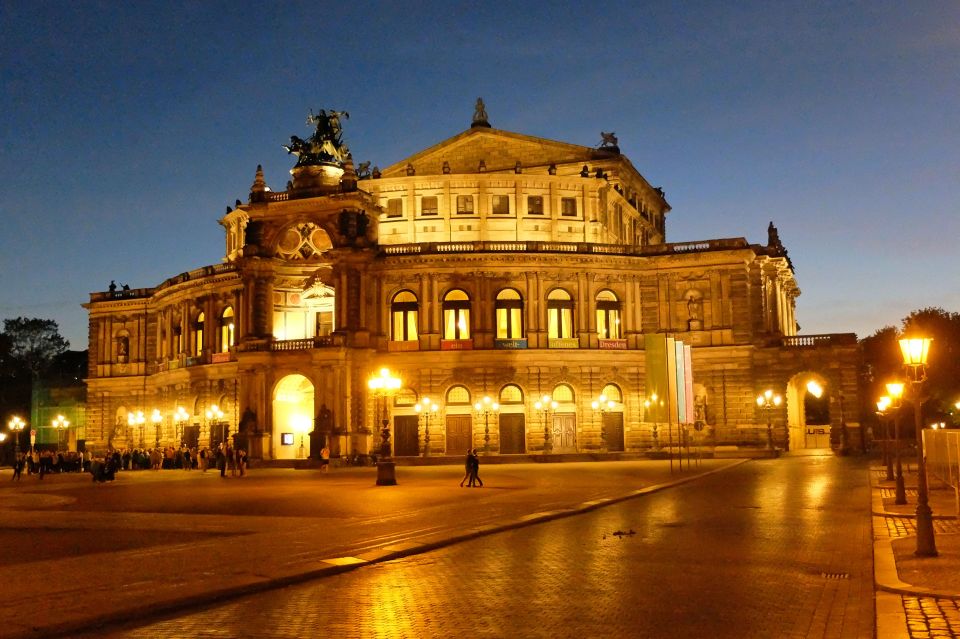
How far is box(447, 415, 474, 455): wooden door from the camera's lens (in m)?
65.6

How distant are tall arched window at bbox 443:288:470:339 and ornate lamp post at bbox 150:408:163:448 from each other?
26735mm

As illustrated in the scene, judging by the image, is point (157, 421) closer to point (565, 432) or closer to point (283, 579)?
point (565, 432)

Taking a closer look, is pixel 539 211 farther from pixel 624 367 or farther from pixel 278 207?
pixel 278 207

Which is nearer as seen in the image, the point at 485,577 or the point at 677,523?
the point at 485,577

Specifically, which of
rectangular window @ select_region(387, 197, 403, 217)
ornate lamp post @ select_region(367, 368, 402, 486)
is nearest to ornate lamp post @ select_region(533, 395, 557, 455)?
rectangular window @ select_region(387, 197, 403, 217)

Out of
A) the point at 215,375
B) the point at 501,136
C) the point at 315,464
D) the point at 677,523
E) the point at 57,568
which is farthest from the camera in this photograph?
the point at 501,136

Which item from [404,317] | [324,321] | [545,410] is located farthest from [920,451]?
[324,321]

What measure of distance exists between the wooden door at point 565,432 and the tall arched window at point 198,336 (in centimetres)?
2827

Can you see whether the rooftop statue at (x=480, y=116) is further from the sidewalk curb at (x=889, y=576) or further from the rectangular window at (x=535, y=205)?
the sidewalk curb at (x=889, y=576)

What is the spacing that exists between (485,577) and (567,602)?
8.75 ft

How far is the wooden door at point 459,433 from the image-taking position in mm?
65625

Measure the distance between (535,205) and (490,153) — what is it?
291 inches

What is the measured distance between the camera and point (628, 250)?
6912 centimetres

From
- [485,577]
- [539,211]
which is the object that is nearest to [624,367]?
[539,211]
